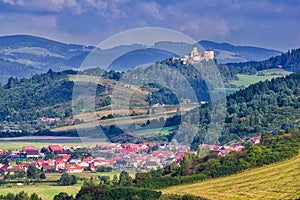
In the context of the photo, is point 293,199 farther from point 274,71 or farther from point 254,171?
point 274,71

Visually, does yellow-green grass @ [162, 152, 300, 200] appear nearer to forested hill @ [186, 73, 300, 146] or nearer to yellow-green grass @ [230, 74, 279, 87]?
forested hill @ [186, 73, 300, 146]

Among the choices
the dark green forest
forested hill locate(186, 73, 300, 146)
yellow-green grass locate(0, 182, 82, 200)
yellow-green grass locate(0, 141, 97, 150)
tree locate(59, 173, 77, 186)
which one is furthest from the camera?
the dark green forest

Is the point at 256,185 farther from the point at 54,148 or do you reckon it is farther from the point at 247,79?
the point at 247,79

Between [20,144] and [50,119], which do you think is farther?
[50,119]

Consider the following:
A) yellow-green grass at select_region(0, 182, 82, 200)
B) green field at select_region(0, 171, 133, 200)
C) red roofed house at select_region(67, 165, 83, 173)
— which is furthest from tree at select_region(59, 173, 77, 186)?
red roofed house at select_region(67, 165, 83, 173)

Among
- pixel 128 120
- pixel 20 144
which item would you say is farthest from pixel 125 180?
pixel 20 144

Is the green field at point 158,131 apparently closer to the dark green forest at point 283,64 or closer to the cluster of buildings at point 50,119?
the cluster of buildings at point 50,119
